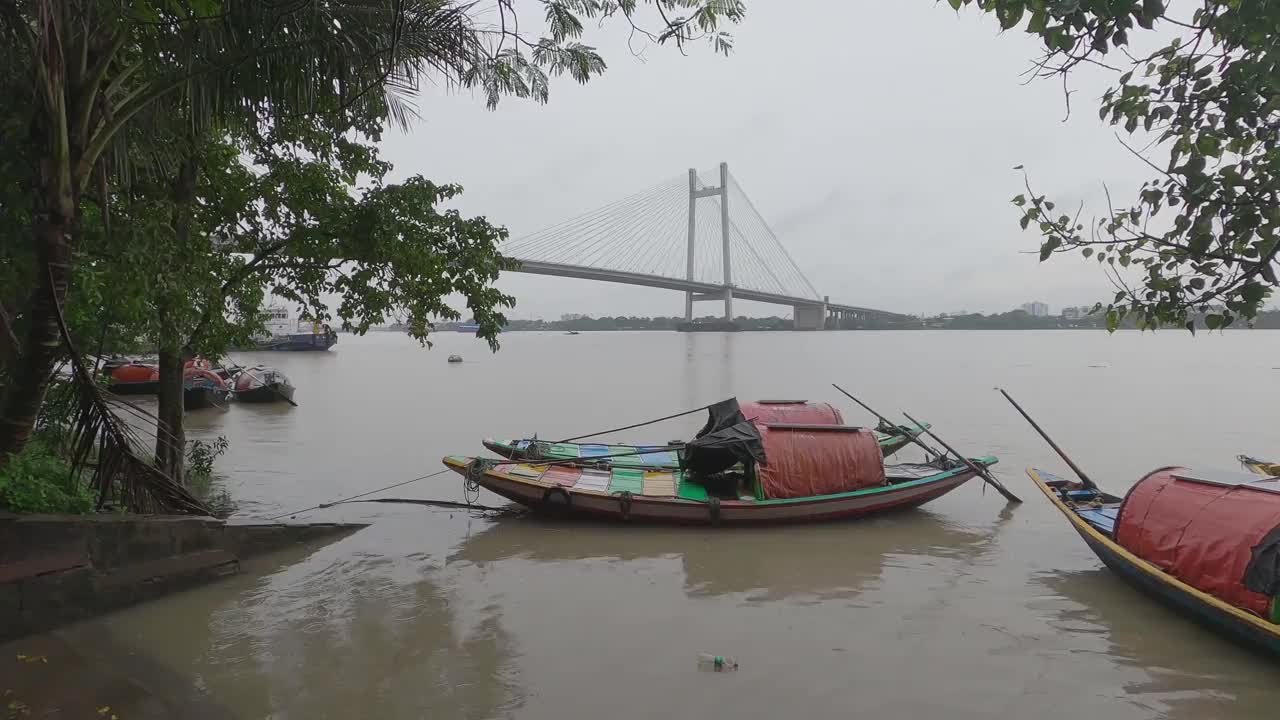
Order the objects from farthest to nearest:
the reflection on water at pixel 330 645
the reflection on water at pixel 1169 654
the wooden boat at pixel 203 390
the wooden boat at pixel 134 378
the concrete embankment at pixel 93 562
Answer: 1. the wooden boat at pixel 134 378
2. the wooden boat at pixel 203 390
3. the reflection on water at pixel 1169 654
4. the concrete embankment at pixel 93 562
5. the reflection on water at pixel 330 645

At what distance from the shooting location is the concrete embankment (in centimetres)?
458

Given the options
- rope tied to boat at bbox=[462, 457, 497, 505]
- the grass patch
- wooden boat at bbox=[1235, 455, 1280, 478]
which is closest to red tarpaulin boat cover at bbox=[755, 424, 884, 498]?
rope tied to boat at bbox=[462, 457, 497, 505]

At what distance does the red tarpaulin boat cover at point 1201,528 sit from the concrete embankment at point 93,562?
7.85 meters

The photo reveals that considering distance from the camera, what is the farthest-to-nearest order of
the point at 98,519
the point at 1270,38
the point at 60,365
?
the point at 98,519, the point at 60,365, the point at 1270,38

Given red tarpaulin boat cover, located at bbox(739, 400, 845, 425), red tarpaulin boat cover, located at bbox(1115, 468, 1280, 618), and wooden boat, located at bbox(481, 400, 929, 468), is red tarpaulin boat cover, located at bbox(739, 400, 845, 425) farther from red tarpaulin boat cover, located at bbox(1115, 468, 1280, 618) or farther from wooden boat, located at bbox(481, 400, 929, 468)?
red tarpaulin boat cover, located at bbox(1115, 468, 1280, 618)

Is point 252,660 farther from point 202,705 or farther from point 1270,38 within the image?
point 1270,38

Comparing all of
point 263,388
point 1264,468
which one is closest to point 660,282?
point 263,388

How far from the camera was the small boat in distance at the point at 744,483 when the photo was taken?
8.84m

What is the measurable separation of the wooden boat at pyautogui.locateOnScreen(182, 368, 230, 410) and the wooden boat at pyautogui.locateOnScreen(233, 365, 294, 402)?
60 cm

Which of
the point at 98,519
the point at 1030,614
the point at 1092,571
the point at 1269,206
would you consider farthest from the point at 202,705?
the point at 1092,571

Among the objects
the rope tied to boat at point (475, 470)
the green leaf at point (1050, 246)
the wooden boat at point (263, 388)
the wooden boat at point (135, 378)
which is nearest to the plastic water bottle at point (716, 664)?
the green leaf at point (1050, 246)

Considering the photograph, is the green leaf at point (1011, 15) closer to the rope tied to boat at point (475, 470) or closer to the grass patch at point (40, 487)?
the grass patch at point (40, 487)

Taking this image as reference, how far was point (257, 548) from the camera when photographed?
7023mm

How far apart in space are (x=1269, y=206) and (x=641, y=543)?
6.81 m
